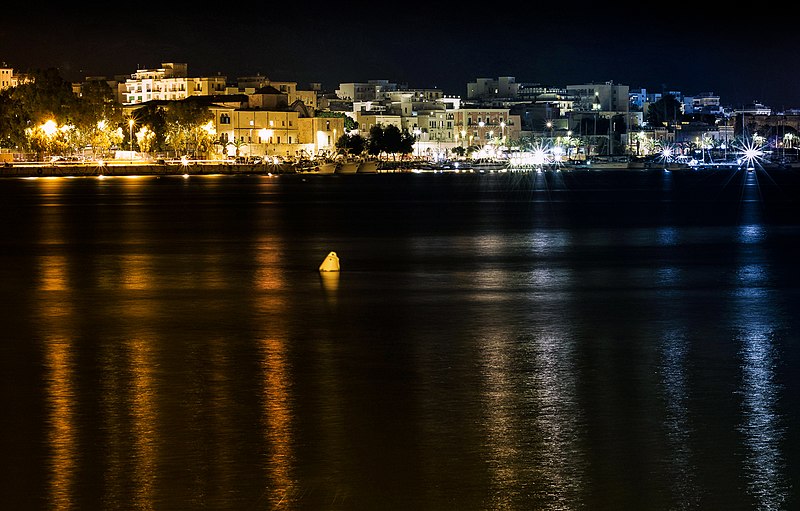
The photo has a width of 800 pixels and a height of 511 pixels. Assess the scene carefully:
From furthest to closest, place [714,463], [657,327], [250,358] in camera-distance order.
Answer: [657,327]
[250,358]
[714,463]

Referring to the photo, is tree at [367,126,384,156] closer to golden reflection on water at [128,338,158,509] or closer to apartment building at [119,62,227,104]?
apartment building at [119,62,227,104]

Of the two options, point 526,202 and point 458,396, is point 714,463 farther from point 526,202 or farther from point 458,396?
point 526,202

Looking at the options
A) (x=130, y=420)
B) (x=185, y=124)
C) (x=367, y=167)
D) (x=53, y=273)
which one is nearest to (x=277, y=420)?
(x=130, y=420)

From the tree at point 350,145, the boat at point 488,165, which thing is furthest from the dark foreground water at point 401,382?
the boat at point 488,165

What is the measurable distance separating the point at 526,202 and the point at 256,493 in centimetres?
6104

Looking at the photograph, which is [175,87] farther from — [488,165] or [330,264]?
[330,264]

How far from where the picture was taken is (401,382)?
13.1 m

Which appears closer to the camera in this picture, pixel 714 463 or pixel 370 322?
pixel 714 463

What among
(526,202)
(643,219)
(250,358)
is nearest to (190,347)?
(250,358)

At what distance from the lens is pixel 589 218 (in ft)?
168

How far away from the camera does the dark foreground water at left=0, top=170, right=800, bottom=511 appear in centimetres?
908

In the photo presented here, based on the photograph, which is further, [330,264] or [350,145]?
[350,145]

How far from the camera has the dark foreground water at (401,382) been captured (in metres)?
9.08


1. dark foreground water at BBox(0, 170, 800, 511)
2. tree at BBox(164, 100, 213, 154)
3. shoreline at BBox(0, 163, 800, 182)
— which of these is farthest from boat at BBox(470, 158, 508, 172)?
dark foreground water at BBox(0, 170, 800, 511)
